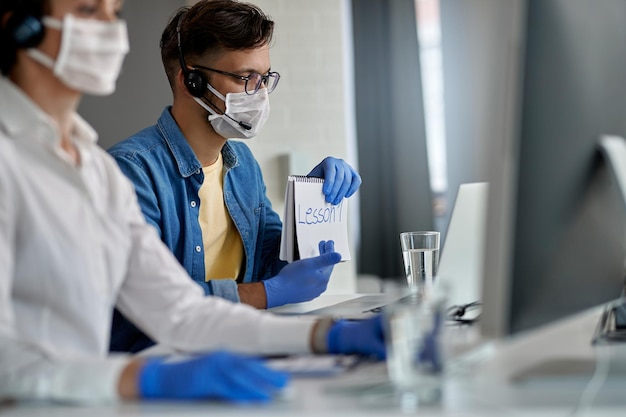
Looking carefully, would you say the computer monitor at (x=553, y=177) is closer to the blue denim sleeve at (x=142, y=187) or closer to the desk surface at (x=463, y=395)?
the desk surface at (x=463, y=395)

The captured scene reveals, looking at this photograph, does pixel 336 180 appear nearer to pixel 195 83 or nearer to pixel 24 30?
pixel 195 83

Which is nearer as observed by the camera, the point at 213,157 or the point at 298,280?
the point at 298,280

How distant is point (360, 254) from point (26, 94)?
2.93m

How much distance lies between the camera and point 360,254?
3967 mm

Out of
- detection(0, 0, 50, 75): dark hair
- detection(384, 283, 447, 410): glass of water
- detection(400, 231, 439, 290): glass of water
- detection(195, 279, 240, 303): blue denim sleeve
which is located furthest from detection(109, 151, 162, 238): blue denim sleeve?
detection(384, 283, 447, 410): glass of water

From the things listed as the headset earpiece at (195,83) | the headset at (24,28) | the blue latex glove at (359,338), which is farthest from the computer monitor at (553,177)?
the headset earpiece at (195,83)

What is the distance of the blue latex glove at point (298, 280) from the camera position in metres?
1.85

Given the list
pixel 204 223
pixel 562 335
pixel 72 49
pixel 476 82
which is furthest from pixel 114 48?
pixel 476 82

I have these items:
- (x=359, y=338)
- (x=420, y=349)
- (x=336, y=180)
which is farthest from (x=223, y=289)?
(x=420, y=349)

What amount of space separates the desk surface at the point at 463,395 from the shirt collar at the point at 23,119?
13.1 inches

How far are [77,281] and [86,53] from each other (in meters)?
0.31

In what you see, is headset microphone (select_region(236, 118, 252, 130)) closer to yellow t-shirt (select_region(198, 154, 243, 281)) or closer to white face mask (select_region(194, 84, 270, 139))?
white face mask (select_region(194, 84, 270, 139))

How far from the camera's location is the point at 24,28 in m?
1.10

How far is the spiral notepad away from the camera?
1891mm
